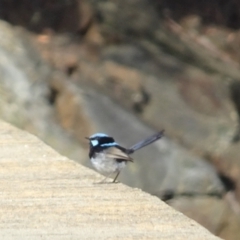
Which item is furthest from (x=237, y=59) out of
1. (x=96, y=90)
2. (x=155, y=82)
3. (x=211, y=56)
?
(x=96, y=90)

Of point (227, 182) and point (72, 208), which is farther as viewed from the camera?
point (227, 182)

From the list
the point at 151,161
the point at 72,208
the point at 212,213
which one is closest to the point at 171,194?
the point at 151,161

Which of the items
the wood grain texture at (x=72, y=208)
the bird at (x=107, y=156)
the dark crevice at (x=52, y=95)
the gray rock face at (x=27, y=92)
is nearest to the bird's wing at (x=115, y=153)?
the bird at (x=107, y=156)

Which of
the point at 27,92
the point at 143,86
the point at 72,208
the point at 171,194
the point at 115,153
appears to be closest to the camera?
the point at 72,208

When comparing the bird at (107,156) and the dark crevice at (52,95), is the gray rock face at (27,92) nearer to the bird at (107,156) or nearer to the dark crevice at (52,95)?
the dark crevice at (52,95)

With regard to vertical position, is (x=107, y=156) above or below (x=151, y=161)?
above

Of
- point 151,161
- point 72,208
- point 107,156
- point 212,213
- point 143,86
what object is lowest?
point 212,213

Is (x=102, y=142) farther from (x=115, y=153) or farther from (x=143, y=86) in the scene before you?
(x=143, y=86)

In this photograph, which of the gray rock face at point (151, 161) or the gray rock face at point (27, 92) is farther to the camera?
the gray rock face at point (27, 92)

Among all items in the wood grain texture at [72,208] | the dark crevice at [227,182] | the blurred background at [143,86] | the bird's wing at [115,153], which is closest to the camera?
Answer: the wood grain texture at [72,208]

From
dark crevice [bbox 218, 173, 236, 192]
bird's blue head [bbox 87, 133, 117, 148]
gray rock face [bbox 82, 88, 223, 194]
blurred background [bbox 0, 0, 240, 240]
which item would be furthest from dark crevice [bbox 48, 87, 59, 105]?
bird's blue head [bbox 87, 133, 117, 148]
